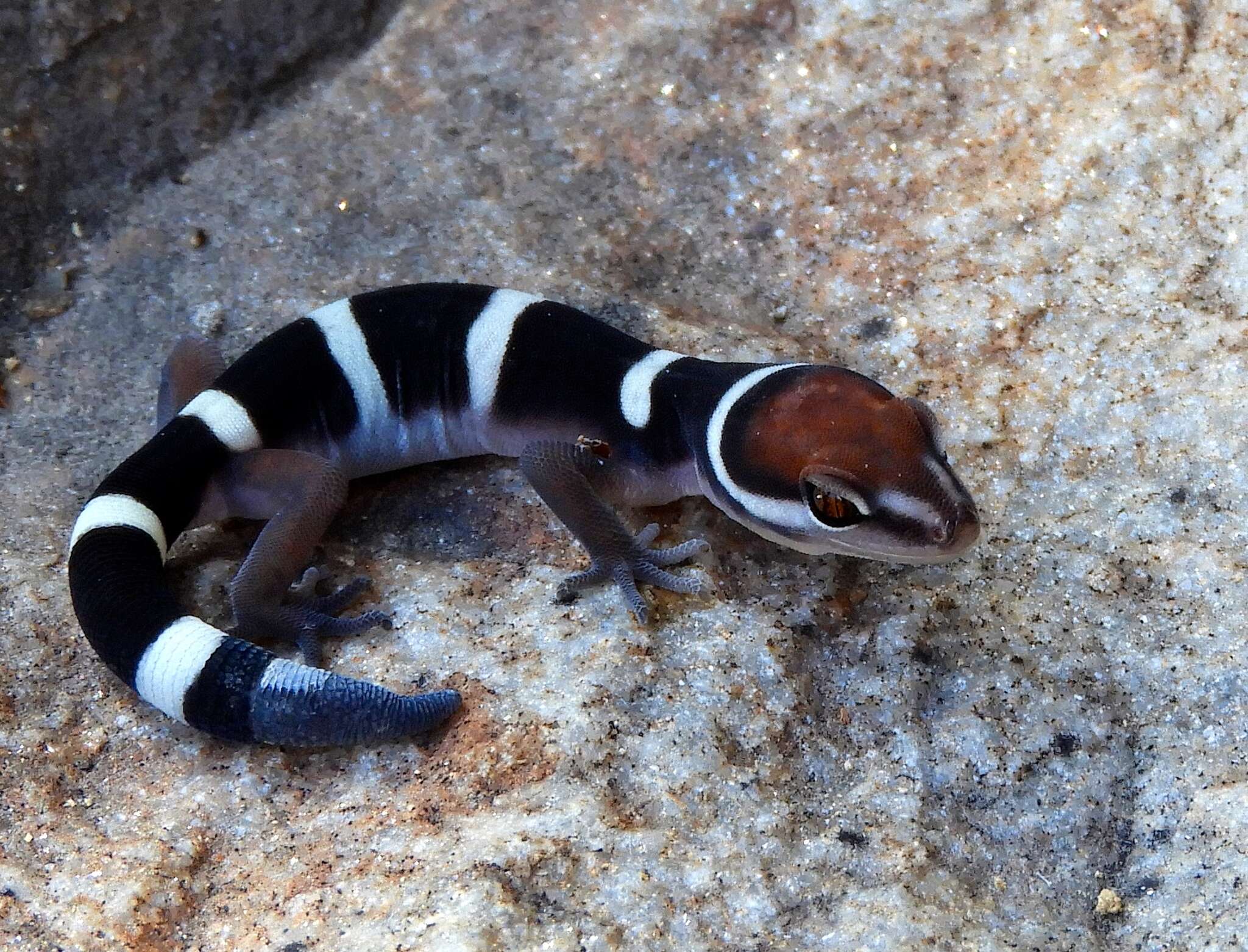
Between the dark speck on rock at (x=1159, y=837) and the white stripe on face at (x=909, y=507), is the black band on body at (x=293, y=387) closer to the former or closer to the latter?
the white stripe on face at (x=909, y=507)

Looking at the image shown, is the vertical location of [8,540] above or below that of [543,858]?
above

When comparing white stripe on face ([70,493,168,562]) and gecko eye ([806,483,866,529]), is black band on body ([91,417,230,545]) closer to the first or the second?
white stripe on face ([70,493,168,562])

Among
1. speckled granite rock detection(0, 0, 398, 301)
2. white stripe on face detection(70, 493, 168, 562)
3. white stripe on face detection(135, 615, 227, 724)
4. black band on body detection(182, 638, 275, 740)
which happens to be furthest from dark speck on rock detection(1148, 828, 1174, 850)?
speckled granite rock detection(0, 0, 398, 301)

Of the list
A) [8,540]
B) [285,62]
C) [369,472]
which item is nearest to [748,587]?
[369,472]

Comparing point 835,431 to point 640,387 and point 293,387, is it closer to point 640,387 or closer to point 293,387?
point 640,387

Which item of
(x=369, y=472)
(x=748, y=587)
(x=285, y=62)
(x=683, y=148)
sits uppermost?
(x=285, y=62)

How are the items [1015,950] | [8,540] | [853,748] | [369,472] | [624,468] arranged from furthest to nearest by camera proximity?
[369,472] → [624,468] → [8,540] → [853,748] → [1015,950]

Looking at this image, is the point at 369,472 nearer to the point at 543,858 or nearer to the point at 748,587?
the point at 748,587

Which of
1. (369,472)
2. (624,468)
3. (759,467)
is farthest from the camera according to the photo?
(369,472)

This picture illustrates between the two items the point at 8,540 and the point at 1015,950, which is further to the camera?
the point at 8,540
